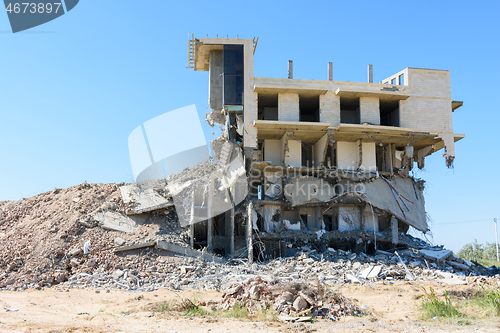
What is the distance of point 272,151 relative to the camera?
2636 cm

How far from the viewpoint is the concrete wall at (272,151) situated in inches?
1032

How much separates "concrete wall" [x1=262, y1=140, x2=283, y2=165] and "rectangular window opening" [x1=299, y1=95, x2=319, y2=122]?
292 centimetres

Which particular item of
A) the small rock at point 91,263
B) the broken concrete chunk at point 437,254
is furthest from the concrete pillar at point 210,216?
the broken concrete chunk at point 437,254

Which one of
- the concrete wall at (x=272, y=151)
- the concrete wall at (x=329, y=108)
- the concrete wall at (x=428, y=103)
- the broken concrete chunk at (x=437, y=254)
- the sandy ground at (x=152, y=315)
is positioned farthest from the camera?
the concrete wall at (x=272, y=151)

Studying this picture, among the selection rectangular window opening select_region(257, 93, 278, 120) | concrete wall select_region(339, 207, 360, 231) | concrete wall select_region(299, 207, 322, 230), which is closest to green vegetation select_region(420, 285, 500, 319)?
concrete wall select_region(339, 207, 360, 231)

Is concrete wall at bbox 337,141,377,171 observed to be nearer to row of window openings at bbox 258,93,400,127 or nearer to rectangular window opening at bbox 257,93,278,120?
row of window openings at bbox 258,93,400,127

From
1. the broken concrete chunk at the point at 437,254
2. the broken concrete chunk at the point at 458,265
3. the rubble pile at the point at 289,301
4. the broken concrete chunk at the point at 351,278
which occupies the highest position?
the rubble pile at the point at 289,301

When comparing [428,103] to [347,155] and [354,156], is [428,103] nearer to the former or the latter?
[354,156]

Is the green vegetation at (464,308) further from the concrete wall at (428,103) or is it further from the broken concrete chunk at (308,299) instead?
the concrete wall at (428,103)

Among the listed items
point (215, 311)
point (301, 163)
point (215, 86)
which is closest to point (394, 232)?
point (301, 163)

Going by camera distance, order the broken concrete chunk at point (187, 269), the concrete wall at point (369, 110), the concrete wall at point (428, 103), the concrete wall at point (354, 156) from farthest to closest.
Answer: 1. the concrete wall at point (354, 156)
2. the concrete wall at point (428, 103)
3. the concrete wall at point (369, 110)
4. the broken concrete chunk at point (187, 269)

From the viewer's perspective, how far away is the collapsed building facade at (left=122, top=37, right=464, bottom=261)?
23.4 m

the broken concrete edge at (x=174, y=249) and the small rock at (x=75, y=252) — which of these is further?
the broken concrete edge at (x=174, y=249)

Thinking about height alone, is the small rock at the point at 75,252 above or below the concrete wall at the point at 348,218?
below
